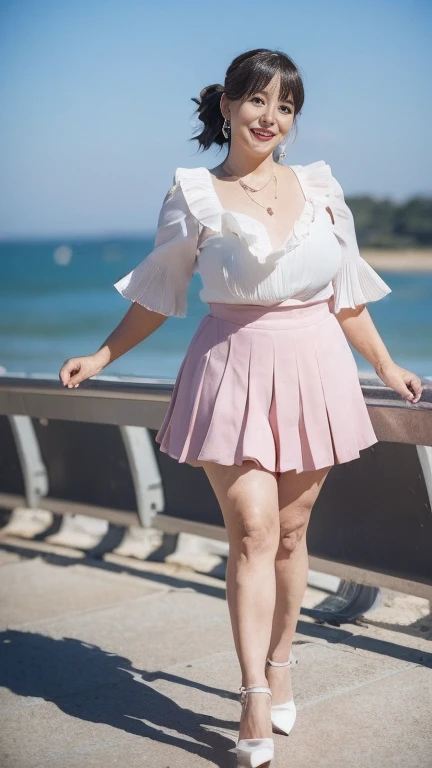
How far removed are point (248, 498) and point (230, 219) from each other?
795 mm

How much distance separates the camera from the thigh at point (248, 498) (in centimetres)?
303

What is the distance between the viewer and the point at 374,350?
11.4 feet

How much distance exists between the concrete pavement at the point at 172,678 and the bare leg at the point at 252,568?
10.4 inches

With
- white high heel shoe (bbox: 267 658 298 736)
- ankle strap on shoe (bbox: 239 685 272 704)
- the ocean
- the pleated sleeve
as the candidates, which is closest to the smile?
the pleated sleeve

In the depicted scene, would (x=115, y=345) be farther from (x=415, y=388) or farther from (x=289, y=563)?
(x=415, y=388)

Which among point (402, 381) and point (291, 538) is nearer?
point (291, 538)

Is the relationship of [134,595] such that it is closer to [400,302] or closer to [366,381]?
[366,381]

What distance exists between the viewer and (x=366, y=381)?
3.83 meters

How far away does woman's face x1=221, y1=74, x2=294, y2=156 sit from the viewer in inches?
125

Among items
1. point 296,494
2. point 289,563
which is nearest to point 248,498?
point 296,494

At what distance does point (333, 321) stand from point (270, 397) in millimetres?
339

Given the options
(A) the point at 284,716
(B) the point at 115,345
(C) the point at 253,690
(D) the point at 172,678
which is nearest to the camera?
(C) the point at 253,690

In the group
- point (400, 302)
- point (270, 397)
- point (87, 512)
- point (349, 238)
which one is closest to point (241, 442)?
point (270, 397)

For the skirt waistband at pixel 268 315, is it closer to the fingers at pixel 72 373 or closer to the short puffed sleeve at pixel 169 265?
the short puffed sleeve at pixel 169 265
